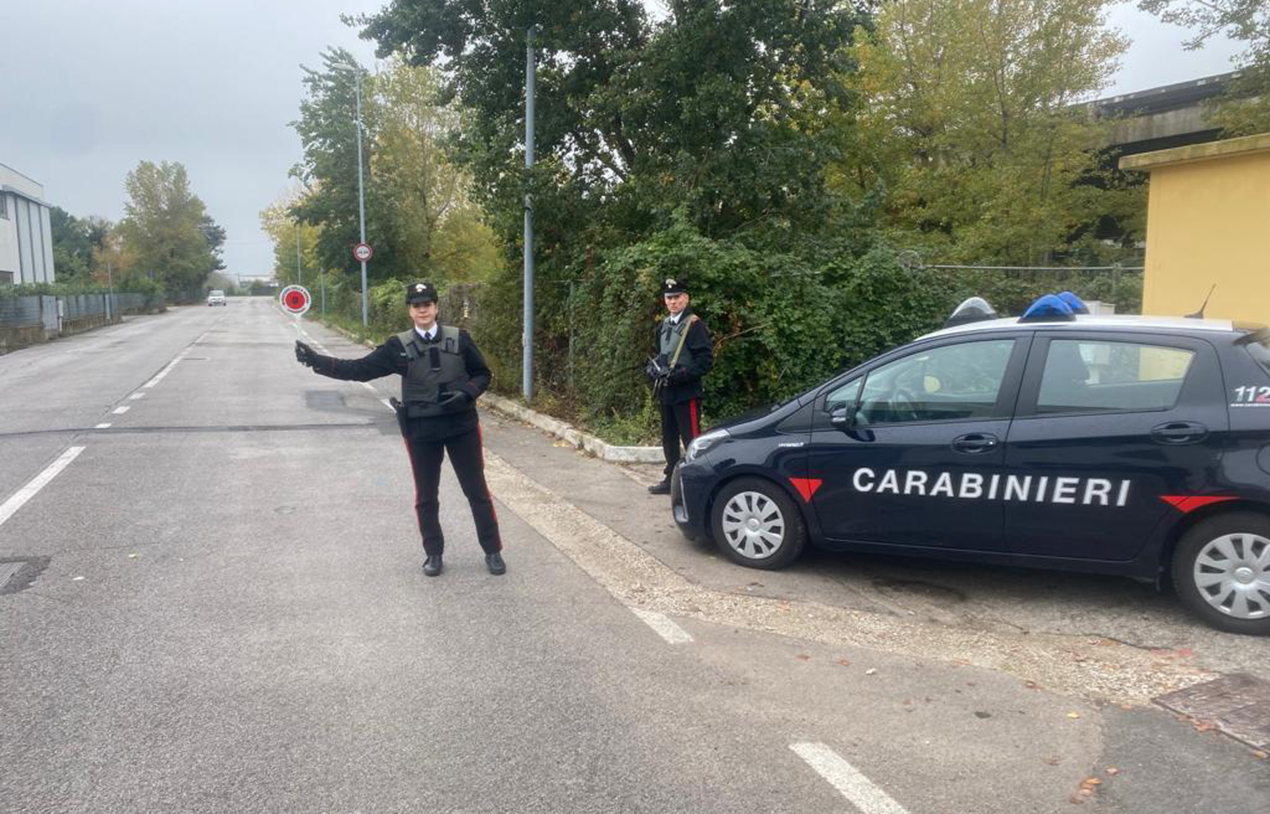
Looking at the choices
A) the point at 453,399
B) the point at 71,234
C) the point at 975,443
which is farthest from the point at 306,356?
the point at 71,234

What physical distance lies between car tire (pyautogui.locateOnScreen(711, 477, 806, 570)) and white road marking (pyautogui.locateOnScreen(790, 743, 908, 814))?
2397 mm

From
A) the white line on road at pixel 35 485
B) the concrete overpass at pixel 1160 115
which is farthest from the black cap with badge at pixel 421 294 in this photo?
the concrete overpass at pixel 1160 115

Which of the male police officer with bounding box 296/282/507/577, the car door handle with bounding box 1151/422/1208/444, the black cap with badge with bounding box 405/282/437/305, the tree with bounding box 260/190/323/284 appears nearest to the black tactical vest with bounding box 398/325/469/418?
the male police officer with bounding box 296/282/507/577

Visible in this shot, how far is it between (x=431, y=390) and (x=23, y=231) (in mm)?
62838

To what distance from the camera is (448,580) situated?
20.4 feet

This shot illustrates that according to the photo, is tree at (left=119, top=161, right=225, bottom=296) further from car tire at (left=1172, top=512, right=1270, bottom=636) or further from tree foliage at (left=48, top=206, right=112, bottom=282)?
car tire at (left=1172, top=512, right=1270, bottom=636)

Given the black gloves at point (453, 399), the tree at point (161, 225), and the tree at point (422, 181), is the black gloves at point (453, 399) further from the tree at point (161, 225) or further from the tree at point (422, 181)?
the tree at point (161, 225)

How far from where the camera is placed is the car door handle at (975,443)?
5.52m

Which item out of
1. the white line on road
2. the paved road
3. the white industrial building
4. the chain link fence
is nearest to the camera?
the paved road

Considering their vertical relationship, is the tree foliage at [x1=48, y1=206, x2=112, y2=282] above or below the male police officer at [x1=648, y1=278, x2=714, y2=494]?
above

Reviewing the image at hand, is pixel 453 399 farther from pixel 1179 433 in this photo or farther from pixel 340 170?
pixel 340 170

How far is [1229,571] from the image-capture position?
16.5ft

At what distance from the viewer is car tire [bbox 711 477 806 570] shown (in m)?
6.23

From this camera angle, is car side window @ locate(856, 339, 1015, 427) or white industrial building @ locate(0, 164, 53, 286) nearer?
car side window @ locate(856, 339, 1015, 427)
